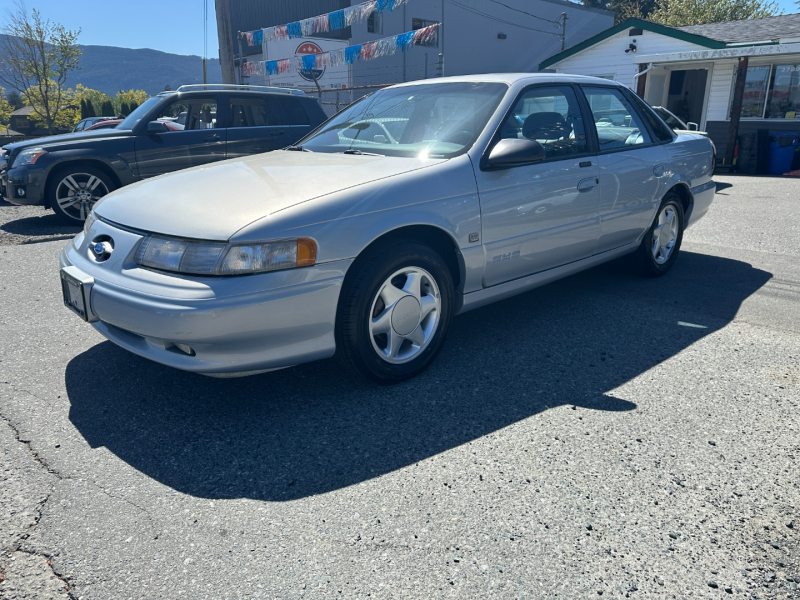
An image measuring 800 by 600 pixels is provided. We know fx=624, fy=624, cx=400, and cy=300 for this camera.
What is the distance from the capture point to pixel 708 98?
54.0 feet

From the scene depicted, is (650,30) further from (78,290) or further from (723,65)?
(78,290)

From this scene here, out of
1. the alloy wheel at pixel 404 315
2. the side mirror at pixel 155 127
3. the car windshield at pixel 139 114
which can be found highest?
the car windshield at pixel 139 114

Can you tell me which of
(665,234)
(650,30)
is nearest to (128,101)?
(650,30)

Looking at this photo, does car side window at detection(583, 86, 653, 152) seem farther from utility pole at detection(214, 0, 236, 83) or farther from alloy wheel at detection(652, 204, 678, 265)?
utility pole at detection(214, 0, 236, 83)

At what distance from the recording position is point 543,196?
3.78 meters

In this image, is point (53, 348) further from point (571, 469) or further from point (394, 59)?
point (394, 59)

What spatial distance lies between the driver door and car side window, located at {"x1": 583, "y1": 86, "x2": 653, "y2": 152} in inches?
8.2

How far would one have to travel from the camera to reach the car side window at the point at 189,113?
26.8 feet

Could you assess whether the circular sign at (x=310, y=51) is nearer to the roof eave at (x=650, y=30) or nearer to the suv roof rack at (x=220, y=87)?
the roof eave at (x=650, y=30)

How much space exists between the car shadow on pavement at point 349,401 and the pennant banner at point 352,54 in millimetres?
15129

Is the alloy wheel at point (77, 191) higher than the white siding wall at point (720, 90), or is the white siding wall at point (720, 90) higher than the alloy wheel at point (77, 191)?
the white siding wall at point (720, 90)

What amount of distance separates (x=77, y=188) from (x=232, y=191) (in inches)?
223

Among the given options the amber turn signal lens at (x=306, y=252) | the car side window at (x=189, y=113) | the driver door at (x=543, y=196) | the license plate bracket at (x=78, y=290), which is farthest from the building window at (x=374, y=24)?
the amber turn signal lens at (x=306, y=252)

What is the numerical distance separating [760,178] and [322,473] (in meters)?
13.8
